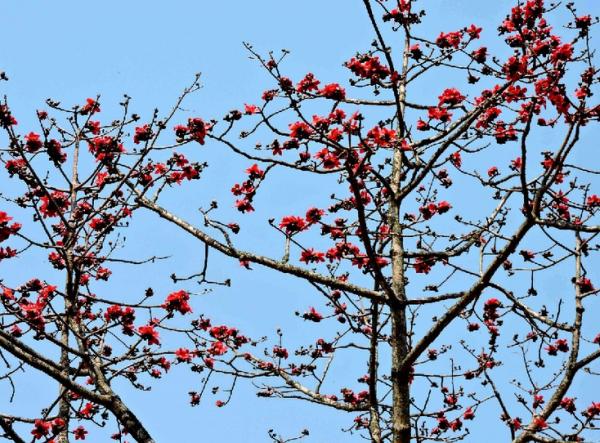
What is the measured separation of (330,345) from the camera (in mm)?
7637

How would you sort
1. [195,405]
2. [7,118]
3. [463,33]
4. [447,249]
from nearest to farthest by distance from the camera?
[7,118], [447,249], [463,33], [195,405]

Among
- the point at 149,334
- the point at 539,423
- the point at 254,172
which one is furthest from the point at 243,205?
the point at 539,423

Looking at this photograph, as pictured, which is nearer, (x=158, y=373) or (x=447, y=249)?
(x=447, y=249)

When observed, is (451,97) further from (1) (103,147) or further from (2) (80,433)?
(2) (80,433)

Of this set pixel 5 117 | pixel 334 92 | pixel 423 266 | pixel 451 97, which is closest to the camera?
pixel 5 117

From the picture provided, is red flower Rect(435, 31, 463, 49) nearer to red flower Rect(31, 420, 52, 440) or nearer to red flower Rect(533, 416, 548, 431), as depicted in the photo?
red flower Rect(533, 416, 548, 431)

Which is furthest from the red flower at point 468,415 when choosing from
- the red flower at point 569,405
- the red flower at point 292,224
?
the red flower at point 292,224

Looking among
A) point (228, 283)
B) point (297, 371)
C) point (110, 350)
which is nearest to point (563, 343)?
point (297, 371)

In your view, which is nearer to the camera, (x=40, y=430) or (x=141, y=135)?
(x=40, y=430)

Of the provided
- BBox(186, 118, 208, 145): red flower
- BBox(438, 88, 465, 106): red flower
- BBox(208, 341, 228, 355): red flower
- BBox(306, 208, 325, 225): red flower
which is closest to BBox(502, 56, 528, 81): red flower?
BBox(438, 88, 465, 106): red flower

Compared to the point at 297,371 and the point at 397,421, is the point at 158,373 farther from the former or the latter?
the point at 397,421

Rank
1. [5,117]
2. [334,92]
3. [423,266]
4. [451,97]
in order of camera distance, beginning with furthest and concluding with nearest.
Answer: [423,266], [451,97], [334,92], [5,117]

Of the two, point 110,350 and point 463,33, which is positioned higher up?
point 463,33

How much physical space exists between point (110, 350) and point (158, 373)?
0.60 m
